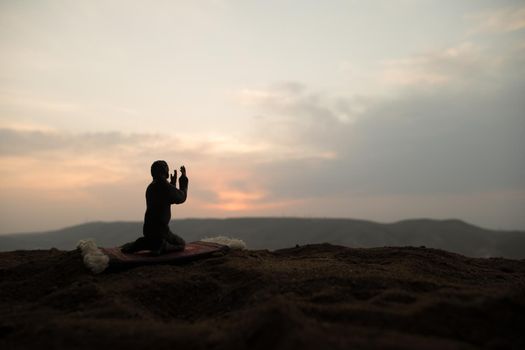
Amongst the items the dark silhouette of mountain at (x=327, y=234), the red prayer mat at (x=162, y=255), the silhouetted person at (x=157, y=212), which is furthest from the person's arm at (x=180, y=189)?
the dark silhouette of mountain at (x=327, y=234)

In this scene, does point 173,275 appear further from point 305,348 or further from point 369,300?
→ point 305,348

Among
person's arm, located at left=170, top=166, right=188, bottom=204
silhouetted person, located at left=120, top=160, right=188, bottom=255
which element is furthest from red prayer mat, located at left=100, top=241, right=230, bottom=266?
person's arm, located at left=170, top=166, right=188, bottom=204

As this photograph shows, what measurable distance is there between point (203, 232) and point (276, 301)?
32.5 m

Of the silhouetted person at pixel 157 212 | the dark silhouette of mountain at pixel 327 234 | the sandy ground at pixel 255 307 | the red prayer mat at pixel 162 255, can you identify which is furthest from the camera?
the dark silhouette of mountain at pixel 327 234

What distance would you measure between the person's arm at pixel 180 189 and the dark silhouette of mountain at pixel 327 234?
20475mm

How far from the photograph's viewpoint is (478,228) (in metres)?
28.5

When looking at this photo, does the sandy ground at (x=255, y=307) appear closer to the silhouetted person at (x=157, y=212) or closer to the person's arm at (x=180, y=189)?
the silhouetted person at (x=157, y=212)

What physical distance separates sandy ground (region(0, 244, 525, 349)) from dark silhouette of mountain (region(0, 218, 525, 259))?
20366mm

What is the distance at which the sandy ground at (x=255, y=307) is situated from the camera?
3145 millimetres

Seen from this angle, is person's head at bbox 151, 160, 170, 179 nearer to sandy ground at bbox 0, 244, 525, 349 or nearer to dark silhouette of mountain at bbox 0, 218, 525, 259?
sandy ground at bbox 0, 244, 525, 349

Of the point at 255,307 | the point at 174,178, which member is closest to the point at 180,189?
the point at 174,178

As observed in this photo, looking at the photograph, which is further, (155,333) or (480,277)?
(480,277)

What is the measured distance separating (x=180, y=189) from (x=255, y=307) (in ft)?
12.1

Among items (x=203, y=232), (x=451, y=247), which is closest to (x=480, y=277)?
(x=451, y=247)
